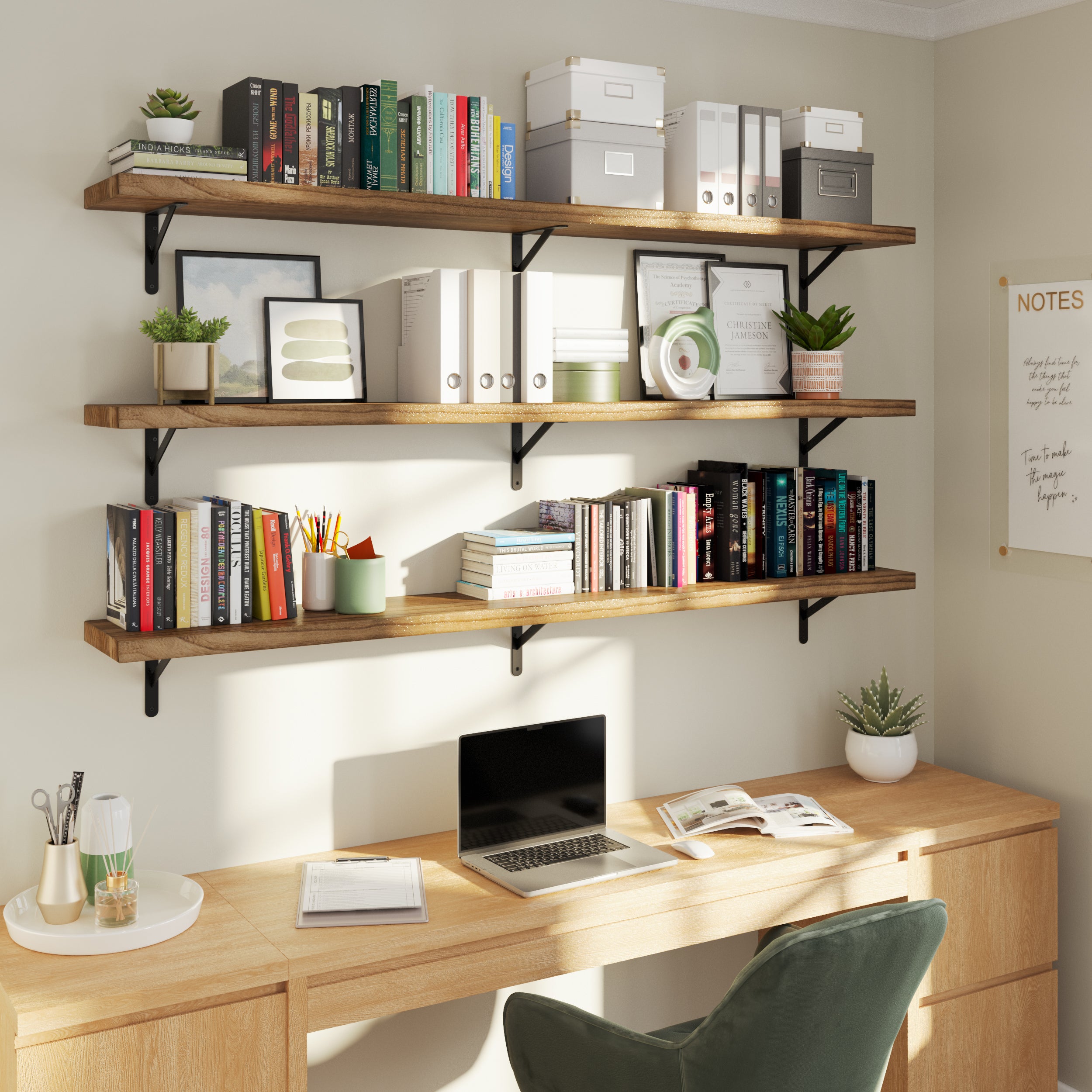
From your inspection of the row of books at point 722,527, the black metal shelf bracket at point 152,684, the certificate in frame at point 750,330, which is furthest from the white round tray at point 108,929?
the certificate in frame at point 750,330

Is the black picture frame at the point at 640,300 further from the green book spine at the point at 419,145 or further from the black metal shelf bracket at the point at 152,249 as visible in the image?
the black metal shelf bracket at the point at 152,249

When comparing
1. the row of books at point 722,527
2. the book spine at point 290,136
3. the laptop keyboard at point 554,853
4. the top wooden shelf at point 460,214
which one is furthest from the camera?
the row of books at point 722,527

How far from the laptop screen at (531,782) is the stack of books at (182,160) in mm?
1148

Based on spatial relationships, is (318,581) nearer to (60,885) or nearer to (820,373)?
(60,885)

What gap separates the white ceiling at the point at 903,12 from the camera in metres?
2.84

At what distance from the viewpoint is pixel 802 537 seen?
2.82 metres

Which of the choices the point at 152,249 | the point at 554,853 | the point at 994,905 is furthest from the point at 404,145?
the point at 994,905

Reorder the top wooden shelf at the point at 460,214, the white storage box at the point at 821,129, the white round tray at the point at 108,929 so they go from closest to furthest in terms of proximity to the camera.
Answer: the white round tray at the point at 108,929, the top wooden shelf at the point at 460,214, the white storage box at the point at 821,129

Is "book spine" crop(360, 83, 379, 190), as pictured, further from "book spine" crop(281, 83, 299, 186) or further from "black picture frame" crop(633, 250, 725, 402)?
"black picture frame" crop(633, 250, 725, 402)

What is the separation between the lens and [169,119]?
2.13m

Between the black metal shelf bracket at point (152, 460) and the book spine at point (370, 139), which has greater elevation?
the book spine at point (370, 139)

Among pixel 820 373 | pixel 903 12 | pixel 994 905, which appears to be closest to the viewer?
pixel 994 905

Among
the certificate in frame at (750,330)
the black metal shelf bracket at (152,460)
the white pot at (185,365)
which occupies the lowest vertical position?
the black metal shelf bracket at (152,460)

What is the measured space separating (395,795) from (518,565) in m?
0.56
